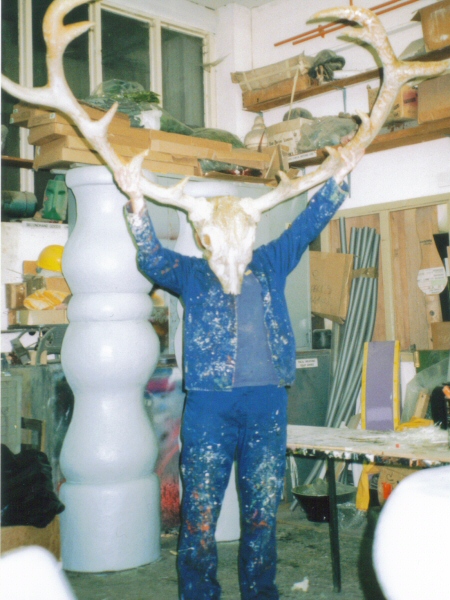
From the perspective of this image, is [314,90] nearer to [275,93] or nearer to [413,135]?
[275,93]

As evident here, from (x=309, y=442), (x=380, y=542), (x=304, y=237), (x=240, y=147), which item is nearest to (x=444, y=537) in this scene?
(x=380, y=542)

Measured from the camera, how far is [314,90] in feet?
18.8

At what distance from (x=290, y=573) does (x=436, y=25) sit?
383 centimetres

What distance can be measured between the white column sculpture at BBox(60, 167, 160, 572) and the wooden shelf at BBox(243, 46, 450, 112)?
2562mm

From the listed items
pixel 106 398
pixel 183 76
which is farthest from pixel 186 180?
pixel 183 76

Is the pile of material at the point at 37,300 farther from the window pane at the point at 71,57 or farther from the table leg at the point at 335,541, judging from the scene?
the table leg at the point at 335,541

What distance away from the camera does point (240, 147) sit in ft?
18.5

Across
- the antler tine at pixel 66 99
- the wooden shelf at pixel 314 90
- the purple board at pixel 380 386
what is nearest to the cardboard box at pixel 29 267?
the antler tine at pixel 66 99

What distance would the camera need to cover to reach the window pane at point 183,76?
254 inches

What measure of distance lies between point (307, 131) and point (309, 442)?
3.01m

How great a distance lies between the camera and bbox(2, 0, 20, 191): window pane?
5.09m

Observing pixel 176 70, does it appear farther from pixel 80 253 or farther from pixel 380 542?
pixel 380 542

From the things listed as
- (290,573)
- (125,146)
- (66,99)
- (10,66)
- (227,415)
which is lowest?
(290,573)

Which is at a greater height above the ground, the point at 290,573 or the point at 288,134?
the point at 288,134
